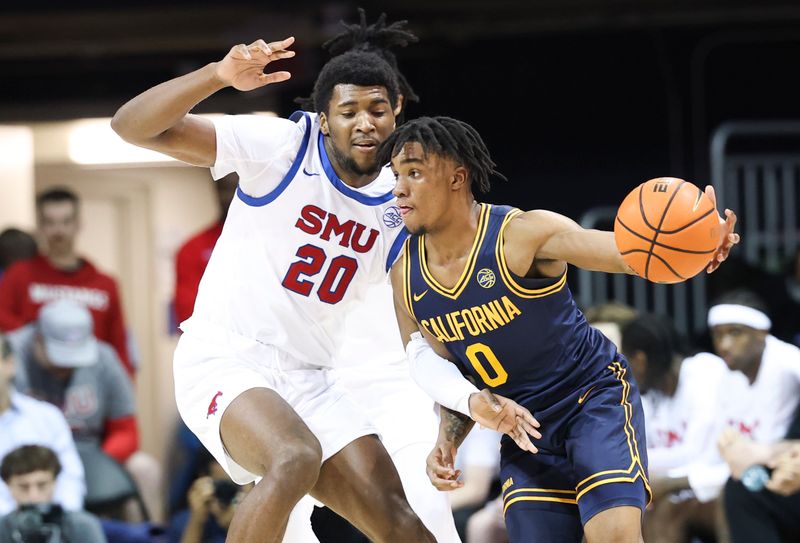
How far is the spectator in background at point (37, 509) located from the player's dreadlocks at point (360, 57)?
2.76 meters

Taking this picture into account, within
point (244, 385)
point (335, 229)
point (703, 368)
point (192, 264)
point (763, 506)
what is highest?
point (335, 229)

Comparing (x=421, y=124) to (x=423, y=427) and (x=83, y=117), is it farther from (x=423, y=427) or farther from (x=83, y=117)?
(x=83, y=117)

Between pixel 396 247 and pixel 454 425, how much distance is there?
28.0 inches

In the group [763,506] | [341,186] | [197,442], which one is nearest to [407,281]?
[341,186]

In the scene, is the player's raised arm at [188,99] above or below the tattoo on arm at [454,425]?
above

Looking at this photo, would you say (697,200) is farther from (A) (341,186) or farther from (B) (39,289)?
(B) (39,289)

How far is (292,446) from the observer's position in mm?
4488

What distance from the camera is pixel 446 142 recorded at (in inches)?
185

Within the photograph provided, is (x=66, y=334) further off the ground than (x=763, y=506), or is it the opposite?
(x=66, y=334)

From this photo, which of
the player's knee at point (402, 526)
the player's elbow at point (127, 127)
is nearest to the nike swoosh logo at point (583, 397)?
the player's knee at point (402, 526)

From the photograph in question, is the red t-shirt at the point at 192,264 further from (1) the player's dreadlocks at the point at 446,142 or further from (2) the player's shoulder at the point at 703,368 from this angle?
(1) the player's dreadlocks at the point at 446,142

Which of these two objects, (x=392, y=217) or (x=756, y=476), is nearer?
(x=392, y=217)

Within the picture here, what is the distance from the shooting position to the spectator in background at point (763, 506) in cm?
685

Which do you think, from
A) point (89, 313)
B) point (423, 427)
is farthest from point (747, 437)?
point (89, 313)
